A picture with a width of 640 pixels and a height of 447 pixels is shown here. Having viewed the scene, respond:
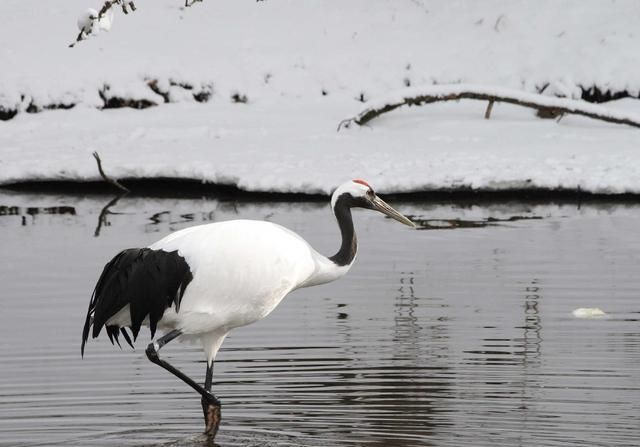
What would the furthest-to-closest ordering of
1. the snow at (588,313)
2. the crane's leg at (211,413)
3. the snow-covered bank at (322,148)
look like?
the snow-covered bank at (322,148), the snow at (588,313), the crane's leg at (211,413)

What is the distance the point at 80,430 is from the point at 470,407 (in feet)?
6.61

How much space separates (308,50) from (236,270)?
16.8 meters

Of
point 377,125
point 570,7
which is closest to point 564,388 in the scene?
point 377,125

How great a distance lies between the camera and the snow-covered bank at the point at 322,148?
17.3m

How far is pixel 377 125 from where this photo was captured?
2103 cm

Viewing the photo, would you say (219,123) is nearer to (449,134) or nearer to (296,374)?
(449,134)

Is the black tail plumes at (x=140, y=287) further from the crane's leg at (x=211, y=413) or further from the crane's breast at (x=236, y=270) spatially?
the crane's leg at (x=211, y=413)

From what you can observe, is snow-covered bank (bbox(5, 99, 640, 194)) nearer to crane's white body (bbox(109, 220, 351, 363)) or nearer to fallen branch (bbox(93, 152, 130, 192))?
fallen branch (bbox(93, 152, 130, 192))

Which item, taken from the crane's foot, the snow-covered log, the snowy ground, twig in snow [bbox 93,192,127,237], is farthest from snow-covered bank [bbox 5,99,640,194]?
the crane's foot

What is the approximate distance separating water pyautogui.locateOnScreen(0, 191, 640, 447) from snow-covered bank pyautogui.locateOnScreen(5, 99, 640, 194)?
2.73m

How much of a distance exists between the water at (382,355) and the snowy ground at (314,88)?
12.0ft

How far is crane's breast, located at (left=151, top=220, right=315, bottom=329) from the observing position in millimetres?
7965

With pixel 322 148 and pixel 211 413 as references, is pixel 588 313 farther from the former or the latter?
pixel 322 148

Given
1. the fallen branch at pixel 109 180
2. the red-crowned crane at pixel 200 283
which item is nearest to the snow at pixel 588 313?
the red-crowned crane at pixel 200 283
